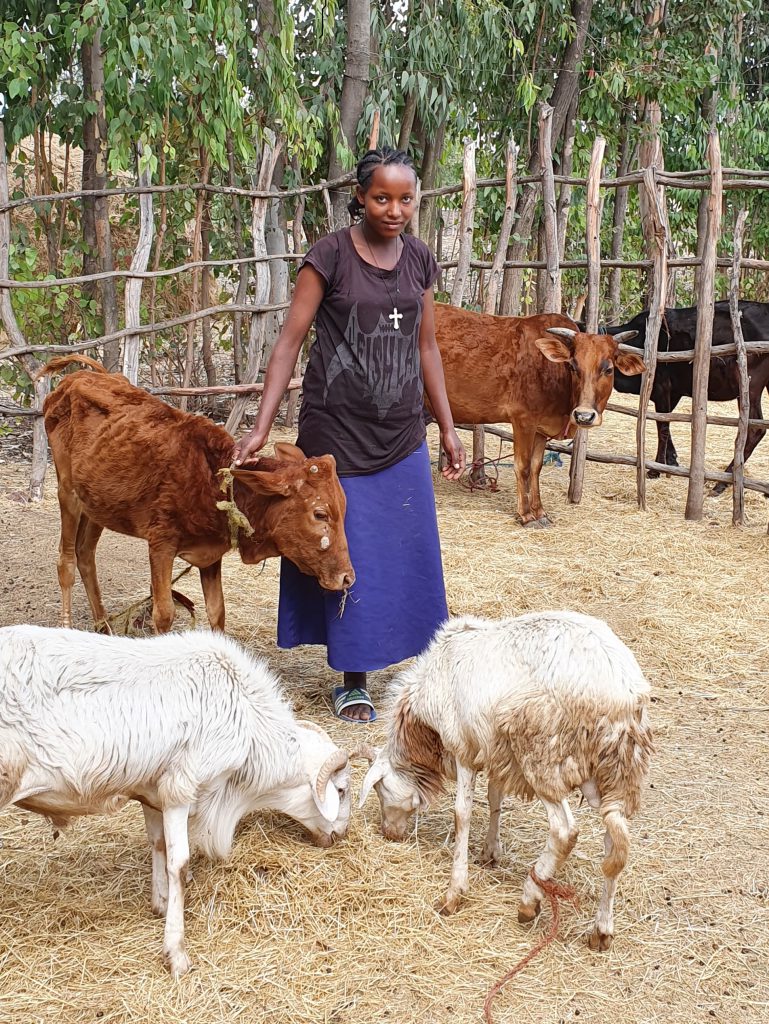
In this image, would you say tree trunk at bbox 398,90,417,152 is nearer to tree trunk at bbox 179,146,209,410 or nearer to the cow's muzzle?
tree trunk at bbox 179,146,209,410

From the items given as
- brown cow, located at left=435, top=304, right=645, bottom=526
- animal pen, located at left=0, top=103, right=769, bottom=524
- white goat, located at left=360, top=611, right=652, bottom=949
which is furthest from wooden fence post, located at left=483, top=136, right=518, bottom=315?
white goat, located at left=360, top=611, right=652, bottom=949

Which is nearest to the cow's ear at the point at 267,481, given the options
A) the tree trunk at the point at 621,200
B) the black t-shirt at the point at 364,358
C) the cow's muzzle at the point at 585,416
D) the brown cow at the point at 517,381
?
the black t-shirt at the point at 364,358

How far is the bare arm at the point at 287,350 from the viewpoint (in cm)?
415

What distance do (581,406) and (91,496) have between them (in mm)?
4000

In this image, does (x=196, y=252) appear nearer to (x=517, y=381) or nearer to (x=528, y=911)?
(x=517, y=381)

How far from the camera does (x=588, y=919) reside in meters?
3.17

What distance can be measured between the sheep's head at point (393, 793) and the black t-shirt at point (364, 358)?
1.34m

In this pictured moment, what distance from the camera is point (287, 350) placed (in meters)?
4.25

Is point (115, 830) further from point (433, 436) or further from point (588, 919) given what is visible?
point (433, 436)

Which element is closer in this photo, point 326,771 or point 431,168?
point 326,771

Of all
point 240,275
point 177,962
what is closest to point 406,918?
point 177,962

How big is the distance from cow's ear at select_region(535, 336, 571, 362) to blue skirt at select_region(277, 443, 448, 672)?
344 centimetres

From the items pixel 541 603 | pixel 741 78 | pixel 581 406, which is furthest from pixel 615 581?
pixel 741 78

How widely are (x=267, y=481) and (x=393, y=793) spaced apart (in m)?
1.38
